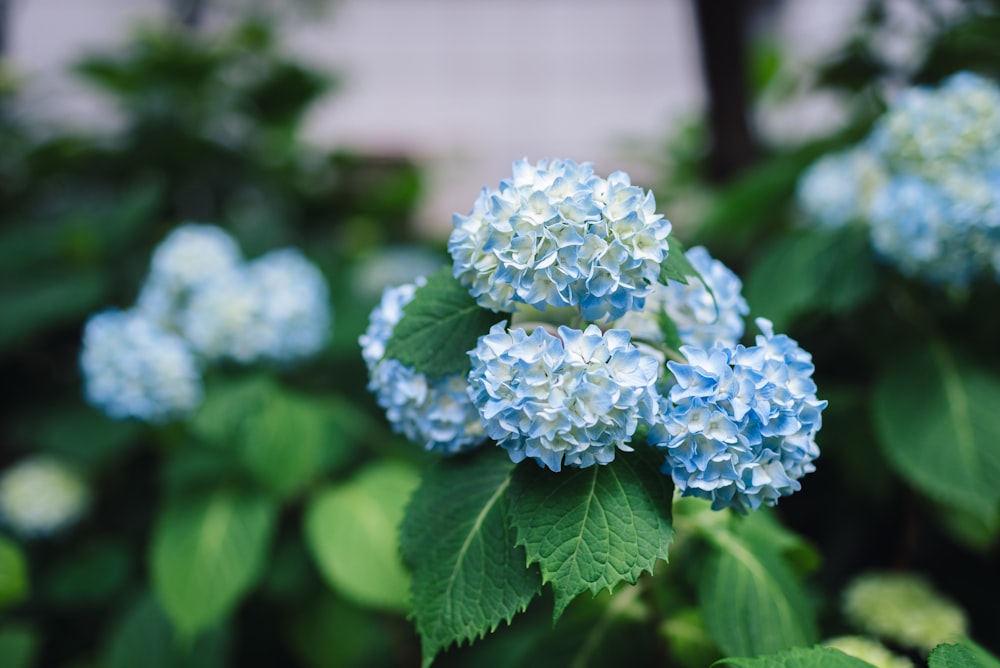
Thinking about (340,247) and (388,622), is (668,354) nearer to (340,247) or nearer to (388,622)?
(388,622)

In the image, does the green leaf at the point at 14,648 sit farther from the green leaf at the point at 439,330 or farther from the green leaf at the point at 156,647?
the green leaf at the point at 439,330

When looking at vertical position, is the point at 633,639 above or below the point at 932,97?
below

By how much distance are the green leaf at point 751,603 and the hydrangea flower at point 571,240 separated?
18.2 inches

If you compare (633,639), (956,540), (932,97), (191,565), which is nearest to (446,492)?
(633,639)

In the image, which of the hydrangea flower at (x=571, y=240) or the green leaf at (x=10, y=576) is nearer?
the hydrangea flower at (x=571, y=240)

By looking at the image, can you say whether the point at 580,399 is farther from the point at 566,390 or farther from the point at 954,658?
the point at 954,658

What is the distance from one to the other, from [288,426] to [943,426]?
1383 millimetres

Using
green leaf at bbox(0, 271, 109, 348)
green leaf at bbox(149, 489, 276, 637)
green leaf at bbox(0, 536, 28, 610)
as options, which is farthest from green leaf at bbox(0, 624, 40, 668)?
green leaf at bbox(0, 271, 109, 348)

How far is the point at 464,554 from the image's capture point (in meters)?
0.85

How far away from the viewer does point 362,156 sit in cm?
337

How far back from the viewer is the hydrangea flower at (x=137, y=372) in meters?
1.70

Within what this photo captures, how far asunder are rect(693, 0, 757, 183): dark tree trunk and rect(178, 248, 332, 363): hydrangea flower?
5.14ft

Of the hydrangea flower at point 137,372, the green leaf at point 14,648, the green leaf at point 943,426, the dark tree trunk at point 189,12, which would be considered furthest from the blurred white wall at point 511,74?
the green leaf at point 14,648

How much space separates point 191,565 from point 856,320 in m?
1.63
